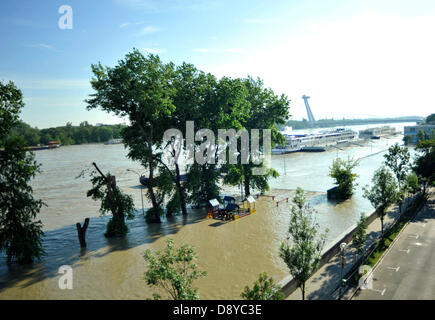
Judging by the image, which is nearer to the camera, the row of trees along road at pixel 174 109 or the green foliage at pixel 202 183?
the row of trees along road at pixel 174 109

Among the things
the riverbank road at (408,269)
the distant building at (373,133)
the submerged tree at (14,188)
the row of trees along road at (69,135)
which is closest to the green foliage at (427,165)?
the riverbank road at (408,269)

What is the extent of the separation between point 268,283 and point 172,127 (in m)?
24.9

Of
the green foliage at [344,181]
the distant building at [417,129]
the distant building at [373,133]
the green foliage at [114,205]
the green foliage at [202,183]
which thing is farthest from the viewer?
the distant building at [373,133]

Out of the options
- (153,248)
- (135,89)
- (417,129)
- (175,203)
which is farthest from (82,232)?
(417,129)

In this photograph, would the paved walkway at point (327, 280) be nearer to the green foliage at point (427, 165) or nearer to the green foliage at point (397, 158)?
the green foliage at point (397, 158)

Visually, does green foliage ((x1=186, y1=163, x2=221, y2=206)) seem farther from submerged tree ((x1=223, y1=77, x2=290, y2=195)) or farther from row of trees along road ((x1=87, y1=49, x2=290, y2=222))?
submerged tree ((x1=223, y1=77, x2=290, y2=195))

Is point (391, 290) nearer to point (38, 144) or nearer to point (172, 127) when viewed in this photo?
point (172, 127)

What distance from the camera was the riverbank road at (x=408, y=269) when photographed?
15.8 metres

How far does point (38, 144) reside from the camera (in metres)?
176

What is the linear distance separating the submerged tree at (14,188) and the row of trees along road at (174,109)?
852cm

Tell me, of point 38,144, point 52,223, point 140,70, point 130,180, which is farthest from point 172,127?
point 38,144

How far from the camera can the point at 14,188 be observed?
72.9ft
